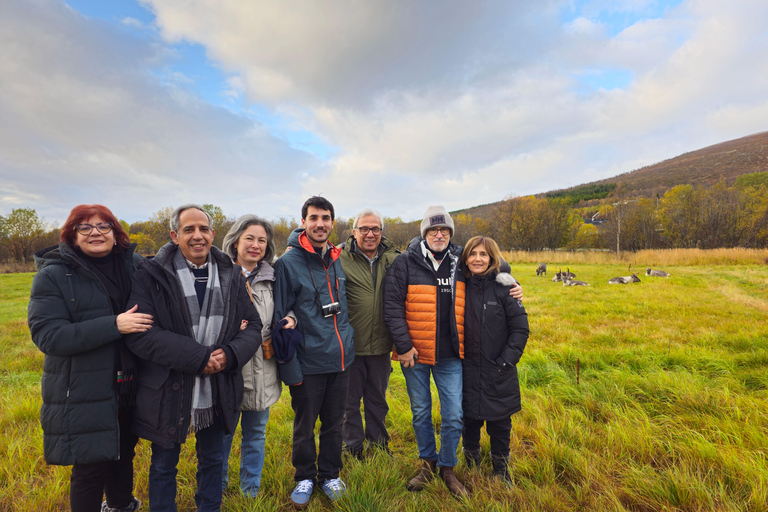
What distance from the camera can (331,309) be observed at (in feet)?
8.38

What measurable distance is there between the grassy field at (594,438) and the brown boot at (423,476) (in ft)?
0.30

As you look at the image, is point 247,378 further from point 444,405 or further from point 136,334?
point 444,405

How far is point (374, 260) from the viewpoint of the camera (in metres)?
3.10

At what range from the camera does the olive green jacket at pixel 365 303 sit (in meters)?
2.95

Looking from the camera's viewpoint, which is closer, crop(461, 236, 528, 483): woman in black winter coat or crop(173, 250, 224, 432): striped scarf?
crop(173, 250, 224, 432): striped scarf

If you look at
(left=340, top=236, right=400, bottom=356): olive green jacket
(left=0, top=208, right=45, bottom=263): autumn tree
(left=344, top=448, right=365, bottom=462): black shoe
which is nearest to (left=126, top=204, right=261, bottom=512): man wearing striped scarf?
(left=340, top=236, right=400, bottom=356): olive green jacket

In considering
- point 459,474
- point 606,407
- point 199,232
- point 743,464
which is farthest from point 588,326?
point 199,232

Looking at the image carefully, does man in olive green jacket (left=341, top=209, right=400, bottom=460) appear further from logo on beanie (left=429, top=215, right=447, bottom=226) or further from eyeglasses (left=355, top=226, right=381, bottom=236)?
logo on beanie (left=429, top=215, right=447, bottom=226)

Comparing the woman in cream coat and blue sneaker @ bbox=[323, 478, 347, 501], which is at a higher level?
the woman in cream coat

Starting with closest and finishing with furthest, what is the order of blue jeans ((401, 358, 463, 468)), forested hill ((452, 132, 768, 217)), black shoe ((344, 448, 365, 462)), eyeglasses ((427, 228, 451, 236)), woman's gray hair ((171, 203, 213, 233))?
woman's gray hair ((171, 203, 213, 233)), blue jeans ((401, 358, 463, 468)), eyeglasses ((427, 228, 451, 236)), black shoe ((344, 448, 365, 462)), forested hill ((452, 132, 768, 217))

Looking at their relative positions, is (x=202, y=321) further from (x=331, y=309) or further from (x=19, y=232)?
(x=19, y=232)

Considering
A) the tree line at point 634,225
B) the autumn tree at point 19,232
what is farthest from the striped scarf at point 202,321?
the autumn tree at point 19,232

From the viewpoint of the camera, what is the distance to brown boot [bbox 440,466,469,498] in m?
2.34

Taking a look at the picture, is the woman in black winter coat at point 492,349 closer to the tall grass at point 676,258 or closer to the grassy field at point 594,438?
the grassy field at point 594,438
